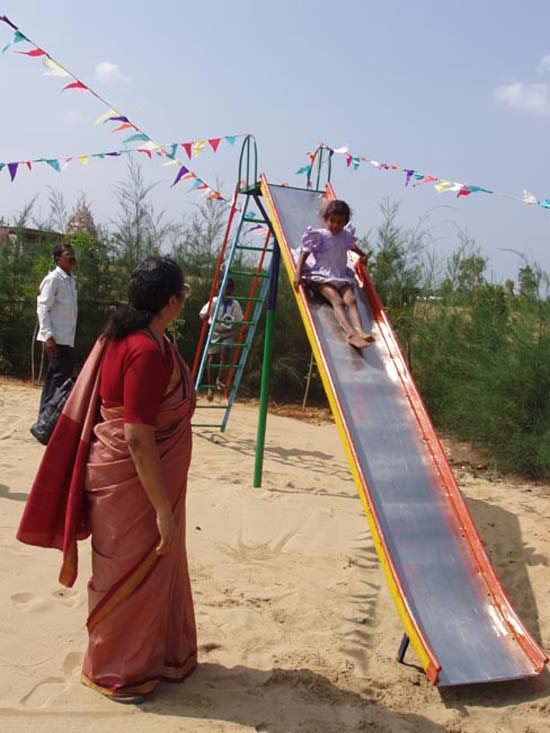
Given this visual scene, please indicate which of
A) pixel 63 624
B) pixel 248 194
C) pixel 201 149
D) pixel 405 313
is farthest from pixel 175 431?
pixel 405 313

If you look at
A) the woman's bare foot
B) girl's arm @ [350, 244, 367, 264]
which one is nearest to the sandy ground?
the woman's bare foot

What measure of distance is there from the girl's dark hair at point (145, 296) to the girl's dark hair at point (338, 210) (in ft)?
11.2

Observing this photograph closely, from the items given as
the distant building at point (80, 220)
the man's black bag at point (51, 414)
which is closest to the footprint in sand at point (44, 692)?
the man's black bag at point (51, 414)

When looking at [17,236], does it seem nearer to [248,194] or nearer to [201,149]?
[201,149]

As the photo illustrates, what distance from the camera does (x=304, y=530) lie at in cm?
489

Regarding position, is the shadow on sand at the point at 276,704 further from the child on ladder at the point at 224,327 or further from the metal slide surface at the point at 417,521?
the child on ladder at the point at 224,327

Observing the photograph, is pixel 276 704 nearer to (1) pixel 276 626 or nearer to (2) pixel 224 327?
(1) pixel 276 626

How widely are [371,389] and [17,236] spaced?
8.49m

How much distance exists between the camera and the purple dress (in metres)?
5.48

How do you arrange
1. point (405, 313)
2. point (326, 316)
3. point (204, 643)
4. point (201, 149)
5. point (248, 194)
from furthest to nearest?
point (405, 313) < point (201, 149) < point (248, 194) < point (326, 316) < point (204, 643)

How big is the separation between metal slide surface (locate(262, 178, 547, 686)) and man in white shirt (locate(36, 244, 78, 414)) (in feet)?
6.79

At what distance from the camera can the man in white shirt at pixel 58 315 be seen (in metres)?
5.88

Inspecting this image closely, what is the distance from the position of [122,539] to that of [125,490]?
0.61ft

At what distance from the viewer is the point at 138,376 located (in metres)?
2.39
